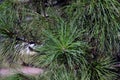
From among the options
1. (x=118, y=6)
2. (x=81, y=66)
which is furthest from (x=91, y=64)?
(x=118, y=6)

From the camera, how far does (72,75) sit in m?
0.99

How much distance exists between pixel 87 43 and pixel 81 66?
7cm

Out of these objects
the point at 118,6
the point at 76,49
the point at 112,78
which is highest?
the point at 118,6

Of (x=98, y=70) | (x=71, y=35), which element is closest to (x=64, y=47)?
(x=71, y=35)

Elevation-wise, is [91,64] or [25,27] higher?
[25,27]

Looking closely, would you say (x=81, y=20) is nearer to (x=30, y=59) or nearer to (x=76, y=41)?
(x=76, y=41)

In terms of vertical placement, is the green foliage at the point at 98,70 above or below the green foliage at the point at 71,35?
below

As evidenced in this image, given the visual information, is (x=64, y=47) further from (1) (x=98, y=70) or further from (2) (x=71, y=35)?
(1) (x=98, y=70)

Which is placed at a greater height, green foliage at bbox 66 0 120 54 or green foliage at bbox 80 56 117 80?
green foliage at bbox 66 0 120 54

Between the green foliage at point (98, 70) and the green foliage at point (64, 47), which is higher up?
the green foliage at point (64, 47)

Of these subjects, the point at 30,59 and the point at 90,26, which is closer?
Answer: the point at 90,26

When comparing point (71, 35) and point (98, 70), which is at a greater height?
point (71, 35)

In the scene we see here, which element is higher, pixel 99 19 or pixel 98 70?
pixel 99 19

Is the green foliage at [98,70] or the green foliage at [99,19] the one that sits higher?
the green foliage at [99,19]
